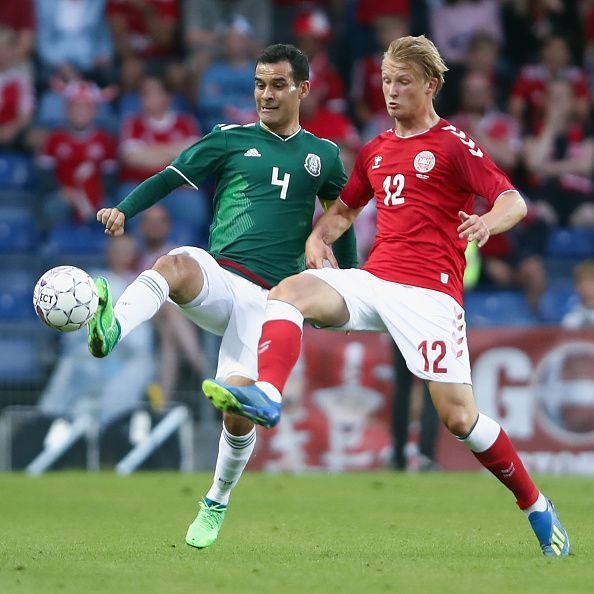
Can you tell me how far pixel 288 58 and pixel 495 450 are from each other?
7.79ft

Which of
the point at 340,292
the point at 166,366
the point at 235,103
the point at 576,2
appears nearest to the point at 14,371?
the point at 166,366

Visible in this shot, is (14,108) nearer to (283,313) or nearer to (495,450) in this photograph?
(283,313)

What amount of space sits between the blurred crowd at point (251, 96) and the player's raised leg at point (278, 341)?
6.92 meters

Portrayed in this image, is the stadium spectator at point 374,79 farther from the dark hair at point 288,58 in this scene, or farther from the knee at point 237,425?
the knee at point 237,425

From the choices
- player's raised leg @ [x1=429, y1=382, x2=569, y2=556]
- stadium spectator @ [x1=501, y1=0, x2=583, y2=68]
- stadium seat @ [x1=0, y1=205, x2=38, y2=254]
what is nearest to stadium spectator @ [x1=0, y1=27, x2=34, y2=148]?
stadium seat @ [x1=0, y1=205, x2=38, y2=254]

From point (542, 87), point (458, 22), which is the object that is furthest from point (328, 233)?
point (458, 22)

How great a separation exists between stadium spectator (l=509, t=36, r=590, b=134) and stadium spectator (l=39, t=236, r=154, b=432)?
19.0 ft

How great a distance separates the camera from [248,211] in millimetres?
7355

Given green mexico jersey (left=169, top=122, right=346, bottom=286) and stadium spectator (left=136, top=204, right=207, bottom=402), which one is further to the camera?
stadium spectator (left=136, top=204, right=207, bottom=402)

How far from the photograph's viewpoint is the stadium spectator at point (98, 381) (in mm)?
12656

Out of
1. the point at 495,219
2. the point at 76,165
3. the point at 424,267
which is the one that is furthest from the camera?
the point at 76,165

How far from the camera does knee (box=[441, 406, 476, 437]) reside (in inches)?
264

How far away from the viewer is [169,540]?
751cm

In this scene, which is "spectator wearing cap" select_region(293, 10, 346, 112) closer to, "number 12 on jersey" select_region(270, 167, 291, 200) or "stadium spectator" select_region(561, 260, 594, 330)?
"stadium spectator" select_region(561, 260, 594, 330)
